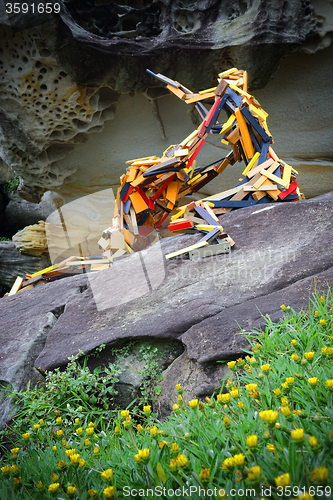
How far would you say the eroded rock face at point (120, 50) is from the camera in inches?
227

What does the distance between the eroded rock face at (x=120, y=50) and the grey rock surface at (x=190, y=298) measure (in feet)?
13.7

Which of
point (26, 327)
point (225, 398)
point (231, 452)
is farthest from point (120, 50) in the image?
point (231, 452)

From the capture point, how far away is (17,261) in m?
9.29

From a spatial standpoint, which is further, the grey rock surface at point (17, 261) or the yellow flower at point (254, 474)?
the grey rock surface at point (17, 261)

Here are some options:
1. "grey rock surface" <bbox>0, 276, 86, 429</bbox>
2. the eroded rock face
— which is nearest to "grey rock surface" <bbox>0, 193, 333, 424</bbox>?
"grey rock surface" <bbox>0, 276, 86, 429</bbox>

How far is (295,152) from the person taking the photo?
754 centimetres

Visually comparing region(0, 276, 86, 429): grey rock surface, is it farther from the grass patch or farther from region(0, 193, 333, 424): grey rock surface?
the grass patch

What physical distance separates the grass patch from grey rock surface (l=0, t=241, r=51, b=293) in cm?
815

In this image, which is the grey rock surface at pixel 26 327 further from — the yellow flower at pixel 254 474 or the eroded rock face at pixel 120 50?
the eroded rock face at pixel 120 50

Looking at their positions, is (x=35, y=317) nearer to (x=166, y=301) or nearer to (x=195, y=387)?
(x=166, y=301)

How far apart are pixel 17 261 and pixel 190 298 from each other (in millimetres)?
8019

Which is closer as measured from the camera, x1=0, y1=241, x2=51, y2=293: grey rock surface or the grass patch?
the grass patch

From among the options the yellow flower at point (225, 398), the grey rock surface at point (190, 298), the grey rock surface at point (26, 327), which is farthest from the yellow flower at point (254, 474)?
the grey rock surface at point (26, 327)

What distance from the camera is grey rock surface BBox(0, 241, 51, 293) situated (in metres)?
9.27
